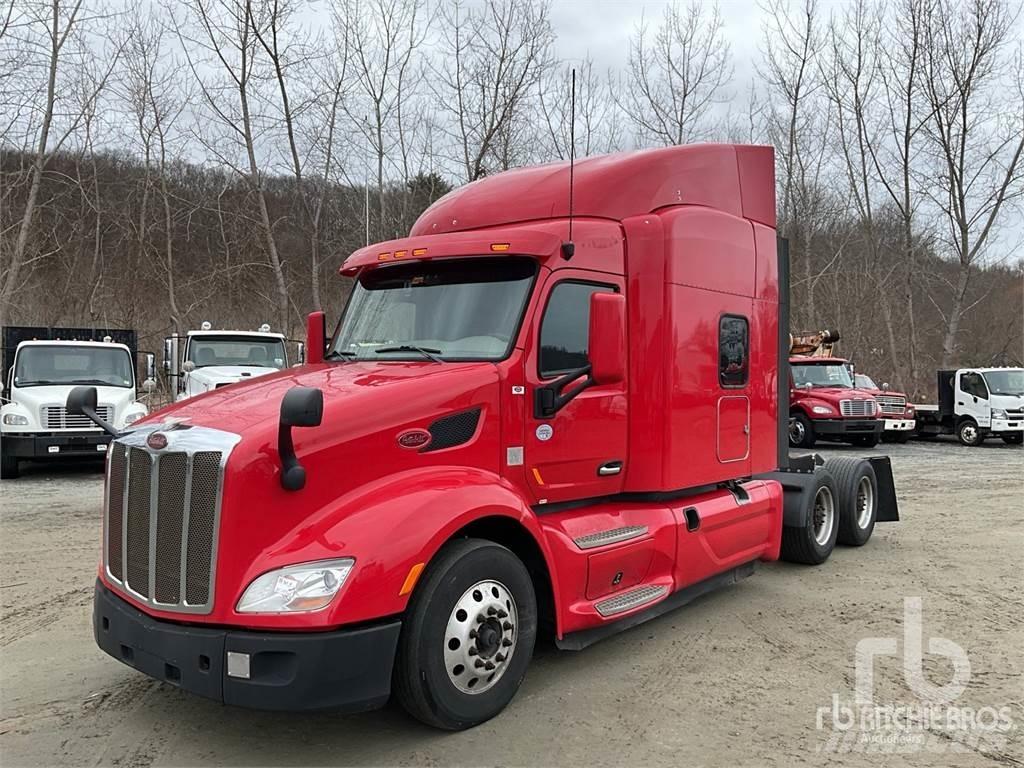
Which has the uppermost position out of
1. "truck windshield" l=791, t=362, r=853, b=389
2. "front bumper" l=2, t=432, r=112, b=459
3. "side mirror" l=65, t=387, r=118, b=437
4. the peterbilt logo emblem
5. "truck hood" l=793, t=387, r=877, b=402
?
"truck windshield" l=791, t=362, r=853, b=389

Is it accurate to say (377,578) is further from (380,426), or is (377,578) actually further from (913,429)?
(913,429)

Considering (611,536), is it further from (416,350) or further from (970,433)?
(970,433)

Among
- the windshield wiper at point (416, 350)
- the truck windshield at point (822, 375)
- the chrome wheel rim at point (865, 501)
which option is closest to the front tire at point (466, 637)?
the windshield wiper at point (416, 350)

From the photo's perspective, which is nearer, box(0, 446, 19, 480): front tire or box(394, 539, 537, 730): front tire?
box(394, 539, 537, 730): front tire

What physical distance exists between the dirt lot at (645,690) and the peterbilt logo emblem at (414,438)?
1.45m

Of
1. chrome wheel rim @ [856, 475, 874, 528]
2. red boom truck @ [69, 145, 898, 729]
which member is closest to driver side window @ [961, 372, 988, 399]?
chrome wheel rim @ [856, 475, 874, 528]

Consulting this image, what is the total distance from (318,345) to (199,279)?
3444 cm

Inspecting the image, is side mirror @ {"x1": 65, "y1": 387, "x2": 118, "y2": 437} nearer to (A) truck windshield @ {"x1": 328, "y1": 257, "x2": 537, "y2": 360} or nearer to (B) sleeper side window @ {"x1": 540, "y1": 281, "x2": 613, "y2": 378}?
(A) truck windshield @ {"x1": 328, "y1": 257, "x2": 537, "y2": 360}

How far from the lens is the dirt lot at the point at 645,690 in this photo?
12.5ft

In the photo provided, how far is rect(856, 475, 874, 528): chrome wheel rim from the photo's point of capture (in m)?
8.41

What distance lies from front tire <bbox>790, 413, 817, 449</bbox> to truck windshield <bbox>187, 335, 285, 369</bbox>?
12516mm

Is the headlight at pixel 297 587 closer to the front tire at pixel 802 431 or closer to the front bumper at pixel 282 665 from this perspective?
the front bumper at pixel 282 665

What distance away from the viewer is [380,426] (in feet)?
13.1

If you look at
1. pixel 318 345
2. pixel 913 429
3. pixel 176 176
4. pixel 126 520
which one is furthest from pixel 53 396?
pixel 176 176
